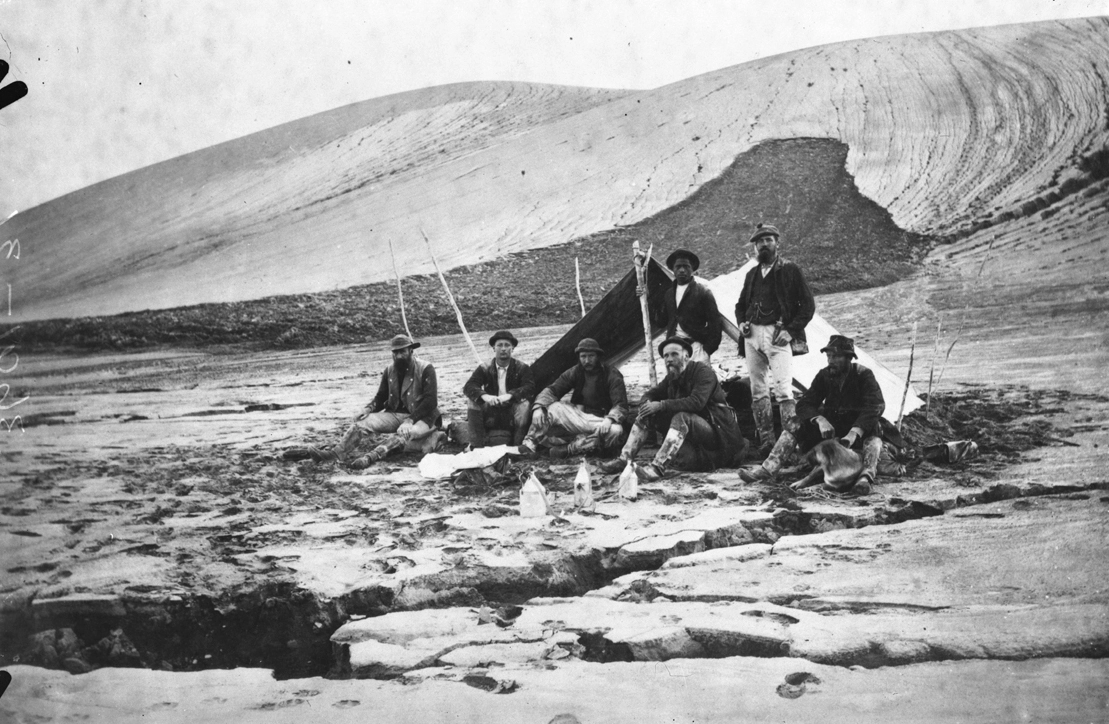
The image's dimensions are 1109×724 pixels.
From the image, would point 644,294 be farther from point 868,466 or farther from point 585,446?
point 868,466

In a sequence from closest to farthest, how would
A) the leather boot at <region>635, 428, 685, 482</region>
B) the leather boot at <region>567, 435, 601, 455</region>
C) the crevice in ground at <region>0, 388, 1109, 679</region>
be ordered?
1. the crevice in ground at <region>0, 388, 1109, 679</region>
2. the leather boot at <region>635, 428, 685, 482</region>
3. the leather boot at <region>567, 435, 601, 455</region>

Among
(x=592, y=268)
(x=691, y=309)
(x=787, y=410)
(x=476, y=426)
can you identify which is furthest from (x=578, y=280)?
(x=787, y=410)

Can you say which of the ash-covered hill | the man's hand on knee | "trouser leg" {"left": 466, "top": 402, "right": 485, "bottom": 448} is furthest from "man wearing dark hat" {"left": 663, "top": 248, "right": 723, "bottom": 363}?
the man's hand on knee

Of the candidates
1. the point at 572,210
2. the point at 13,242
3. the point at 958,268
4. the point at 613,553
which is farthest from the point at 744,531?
the point at 13,242

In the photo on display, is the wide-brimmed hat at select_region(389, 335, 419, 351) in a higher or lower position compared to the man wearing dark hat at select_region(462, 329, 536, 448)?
higher

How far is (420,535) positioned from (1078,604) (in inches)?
98.9

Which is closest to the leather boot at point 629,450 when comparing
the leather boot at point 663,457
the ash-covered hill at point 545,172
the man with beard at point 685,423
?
the man with beard at point 685,423

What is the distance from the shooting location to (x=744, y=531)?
3.50m

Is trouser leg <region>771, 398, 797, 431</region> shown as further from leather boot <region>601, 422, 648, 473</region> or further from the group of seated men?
leather boot <region>601, 422, 648, 473</region>

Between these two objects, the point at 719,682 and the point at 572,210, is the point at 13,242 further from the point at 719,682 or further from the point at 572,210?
the point at 719,682

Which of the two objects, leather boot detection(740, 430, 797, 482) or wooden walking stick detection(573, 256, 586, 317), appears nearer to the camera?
leather boot detection(740, 430, 797, 482)

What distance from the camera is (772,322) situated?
13.9 feet

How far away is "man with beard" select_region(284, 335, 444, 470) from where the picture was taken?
4.66m

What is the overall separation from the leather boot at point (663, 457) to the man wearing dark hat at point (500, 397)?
32.7 inches
